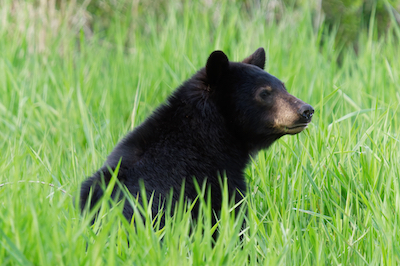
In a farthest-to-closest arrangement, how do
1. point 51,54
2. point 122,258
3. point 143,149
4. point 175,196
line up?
point 51,54 < point 143,149 < point 175,196 < point 122,258

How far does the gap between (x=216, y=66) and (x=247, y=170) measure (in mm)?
847

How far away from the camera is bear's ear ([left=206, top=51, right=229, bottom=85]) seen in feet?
8.80

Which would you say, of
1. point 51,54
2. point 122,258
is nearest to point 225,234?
point 122,258

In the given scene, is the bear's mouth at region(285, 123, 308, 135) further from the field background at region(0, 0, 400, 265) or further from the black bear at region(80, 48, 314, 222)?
the field background at region(0, 0, 400, 265)

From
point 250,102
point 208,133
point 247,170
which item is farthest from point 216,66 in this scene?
point 247,170

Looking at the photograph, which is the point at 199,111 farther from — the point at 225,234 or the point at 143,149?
the point at 225,234

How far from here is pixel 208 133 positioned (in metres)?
2.58

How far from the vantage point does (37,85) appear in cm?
457

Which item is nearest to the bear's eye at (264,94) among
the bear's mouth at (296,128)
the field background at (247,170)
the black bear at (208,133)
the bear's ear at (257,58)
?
the black bear at (208,133)

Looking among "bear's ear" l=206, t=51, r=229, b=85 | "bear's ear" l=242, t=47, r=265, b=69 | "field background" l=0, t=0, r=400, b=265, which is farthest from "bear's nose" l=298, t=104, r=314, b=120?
"bear's ear" l=242, t=47, r=265, b=69

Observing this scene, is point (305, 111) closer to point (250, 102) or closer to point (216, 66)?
point (250, 102)

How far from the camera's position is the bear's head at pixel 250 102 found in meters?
2.72

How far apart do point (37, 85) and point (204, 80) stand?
2.50 metres

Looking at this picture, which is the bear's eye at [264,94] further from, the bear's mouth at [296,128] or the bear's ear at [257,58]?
the bear's ear at [257,58]
